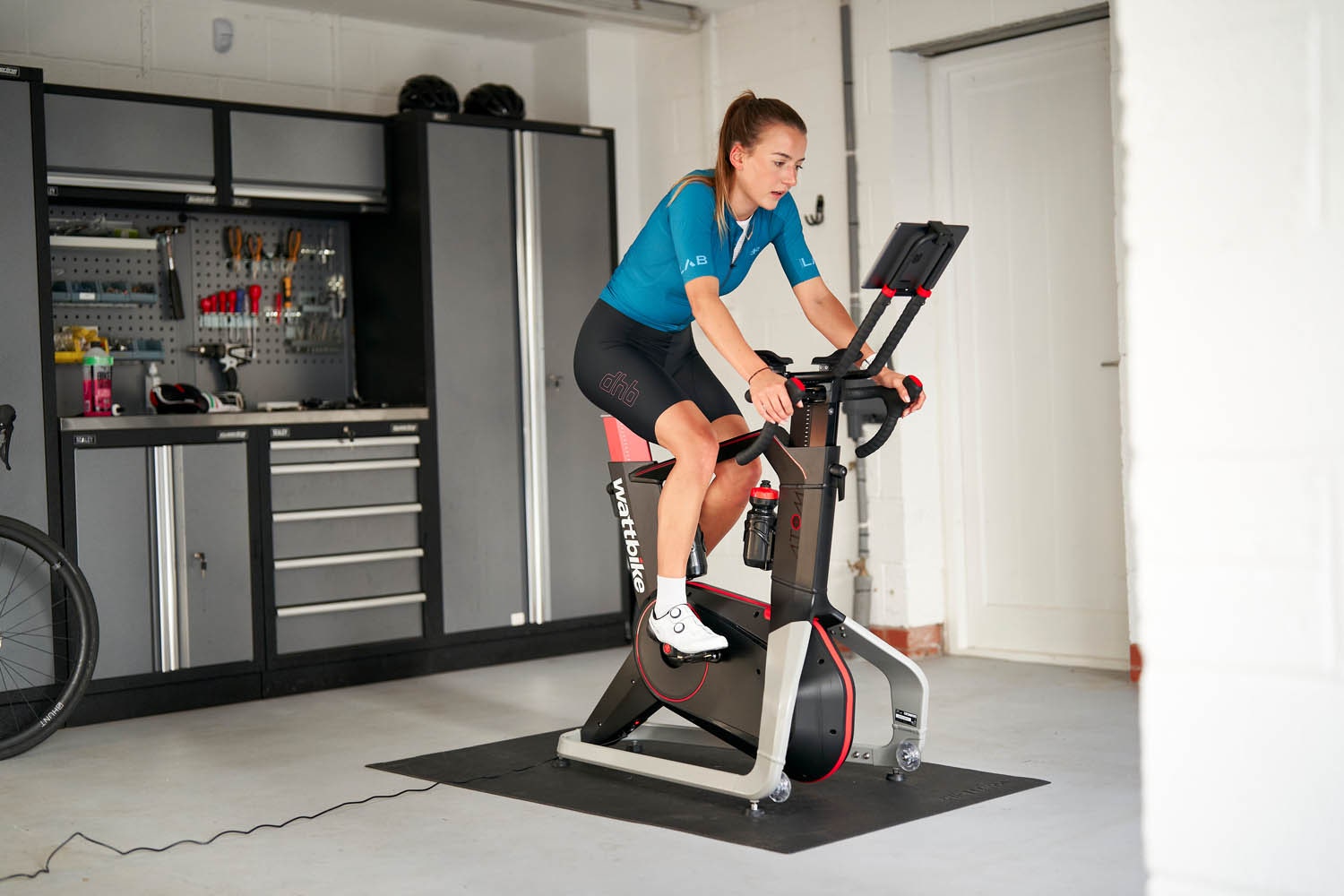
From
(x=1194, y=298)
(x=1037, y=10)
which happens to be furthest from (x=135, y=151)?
(x=1194, y=298)

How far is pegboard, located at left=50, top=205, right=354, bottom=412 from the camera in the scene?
4.89 meters

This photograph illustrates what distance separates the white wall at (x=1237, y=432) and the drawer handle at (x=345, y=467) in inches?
169

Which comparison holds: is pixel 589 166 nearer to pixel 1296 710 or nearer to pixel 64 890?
pixel 64 890

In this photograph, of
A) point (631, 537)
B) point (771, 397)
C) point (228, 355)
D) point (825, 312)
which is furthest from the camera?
point (228, 355)

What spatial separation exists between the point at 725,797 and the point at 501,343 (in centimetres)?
266

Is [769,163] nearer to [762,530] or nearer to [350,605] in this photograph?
[762,530]

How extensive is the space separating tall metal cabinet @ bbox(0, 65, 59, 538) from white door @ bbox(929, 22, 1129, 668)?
10.5 ft

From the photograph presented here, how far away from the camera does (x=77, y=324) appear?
4852mm

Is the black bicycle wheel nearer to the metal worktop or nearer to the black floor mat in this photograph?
the metal worktop

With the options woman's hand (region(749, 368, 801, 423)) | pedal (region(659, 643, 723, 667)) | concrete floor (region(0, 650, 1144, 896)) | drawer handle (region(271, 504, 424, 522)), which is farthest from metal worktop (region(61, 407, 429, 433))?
woman's hand (region(749, 368, 801, 423))

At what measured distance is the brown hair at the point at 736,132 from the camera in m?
2.99

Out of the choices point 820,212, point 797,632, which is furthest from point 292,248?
point 797,632

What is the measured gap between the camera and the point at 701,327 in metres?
3.06

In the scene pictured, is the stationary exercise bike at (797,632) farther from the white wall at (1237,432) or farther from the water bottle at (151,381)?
the water bottle at (151,381)
